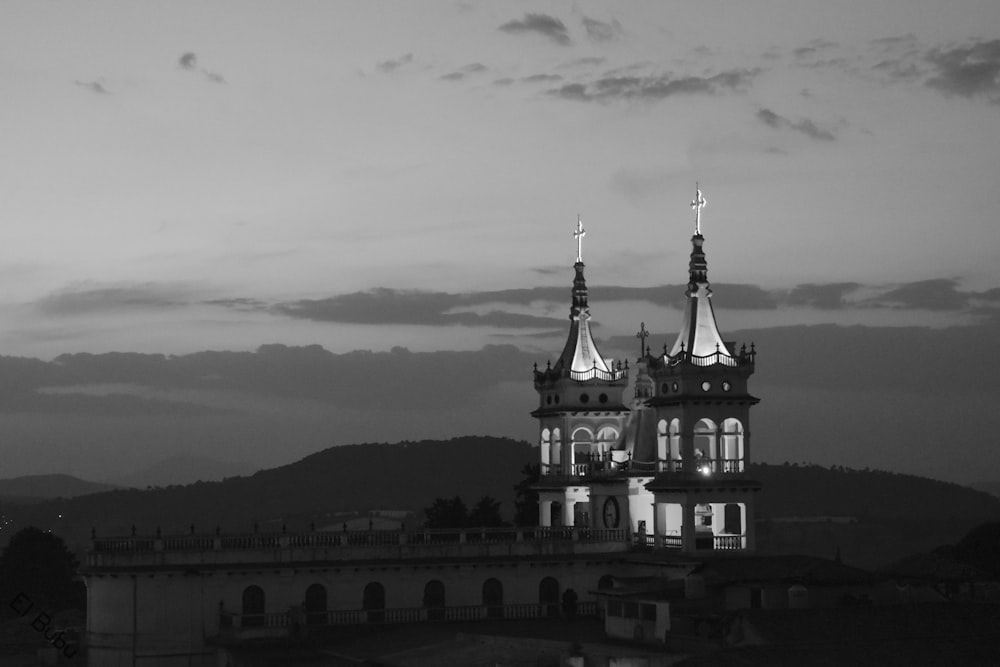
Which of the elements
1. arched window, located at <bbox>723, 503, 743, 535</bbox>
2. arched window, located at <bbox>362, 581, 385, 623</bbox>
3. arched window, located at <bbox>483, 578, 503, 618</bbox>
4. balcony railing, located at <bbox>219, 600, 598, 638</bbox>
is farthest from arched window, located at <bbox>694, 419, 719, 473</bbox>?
arched window, located at <bbox>362, 581, 385, 623</bbox>

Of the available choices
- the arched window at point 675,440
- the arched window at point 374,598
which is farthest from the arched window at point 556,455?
the arched window at point 374,598

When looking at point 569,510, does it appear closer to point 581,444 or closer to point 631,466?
point 581,444

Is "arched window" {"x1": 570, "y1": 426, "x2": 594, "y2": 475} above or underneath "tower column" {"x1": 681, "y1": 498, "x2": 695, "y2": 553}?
above

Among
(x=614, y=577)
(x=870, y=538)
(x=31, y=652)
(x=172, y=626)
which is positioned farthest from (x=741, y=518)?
(x=870, y=538)

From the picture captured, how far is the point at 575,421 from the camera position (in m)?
81.4

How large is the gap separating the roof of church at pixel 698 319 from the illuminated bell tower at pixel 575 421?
9827 mm

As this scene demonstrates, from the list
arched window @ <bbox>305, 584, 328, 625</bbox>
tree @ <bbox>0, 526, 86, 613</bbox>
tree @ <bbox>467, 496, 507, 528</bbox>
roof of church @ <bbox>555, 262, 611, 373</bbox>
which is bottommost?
tree @ <bbox>0, 526, 86, 613</bbox>

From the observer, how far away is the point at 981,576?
6500 centimetres

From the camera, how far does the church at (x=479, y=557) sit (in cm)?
6444

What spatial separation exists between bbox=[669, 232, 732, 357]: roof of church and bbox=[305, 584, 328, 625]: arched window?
54.6ft

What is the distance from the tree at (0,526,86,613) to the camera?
4250 inches

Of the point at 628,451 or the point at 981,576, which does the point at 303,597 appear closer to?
the point at 628,451

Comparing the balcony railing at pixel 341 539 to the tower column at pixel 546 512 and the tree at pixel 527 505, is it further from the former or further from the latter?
the tree at pixel 527 505

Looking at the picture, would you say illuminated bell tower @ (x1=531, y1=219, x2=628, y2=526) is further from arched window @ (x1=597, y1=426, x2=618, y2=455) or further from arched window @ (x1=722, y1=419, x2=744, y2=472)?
arched window @ (x1=722, y1=419, x2=744, y2=472)
